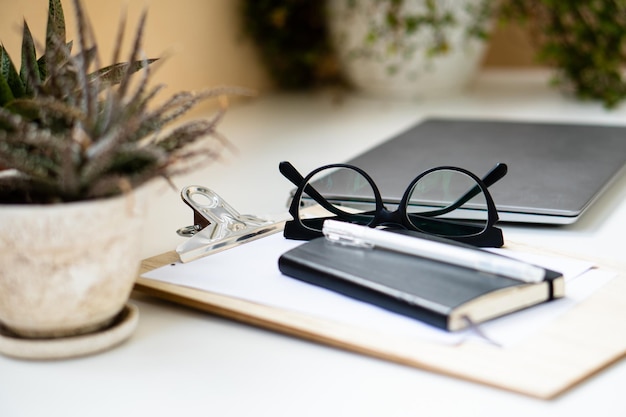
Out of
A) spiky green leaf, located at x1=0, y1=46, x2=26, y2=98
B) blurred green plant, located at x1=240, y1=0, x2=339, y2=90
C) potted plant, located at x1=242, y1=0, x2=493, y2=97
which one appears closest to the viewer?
spiky green leaf, located at x1=0, y1=46, x2=26, y2=98

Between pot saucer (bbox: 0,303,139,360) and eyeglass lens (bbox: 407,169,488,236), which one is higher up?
eyeglass lens (bbox: 407,169,488,236)

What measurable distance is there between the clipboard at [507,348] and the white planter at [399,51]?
37.2 inches

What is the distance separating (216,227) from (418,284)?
218 mm

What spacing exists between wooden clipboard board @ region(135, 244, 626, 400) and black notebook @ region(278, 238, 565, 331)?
0.07 feet

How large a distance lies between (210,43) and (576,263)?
3.21 ft

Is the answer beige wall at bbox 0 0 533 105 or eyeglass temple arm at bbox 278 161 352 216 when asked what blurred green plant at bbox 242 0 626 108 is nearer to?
beige wall at bbox 0 0 533 105

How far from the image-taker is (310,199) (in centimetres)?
81

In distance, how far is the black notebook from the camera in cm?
52

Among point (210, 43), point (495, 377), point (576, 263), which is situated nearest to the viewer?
point (495, 377)

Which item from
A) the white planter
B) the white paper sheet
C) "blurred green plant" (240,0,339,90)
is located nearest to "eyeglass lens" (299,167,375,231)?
the white paper sheet

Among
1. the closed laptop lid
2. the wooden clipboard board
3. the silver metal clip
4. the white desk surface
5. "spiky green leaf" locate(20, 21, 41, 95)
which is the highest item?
"spiky green leaf" locate(20, 21, 41, 95)

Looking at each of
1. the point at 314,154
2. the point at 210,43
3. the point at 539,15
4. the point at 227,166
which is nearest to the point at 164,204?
the point at 227,166

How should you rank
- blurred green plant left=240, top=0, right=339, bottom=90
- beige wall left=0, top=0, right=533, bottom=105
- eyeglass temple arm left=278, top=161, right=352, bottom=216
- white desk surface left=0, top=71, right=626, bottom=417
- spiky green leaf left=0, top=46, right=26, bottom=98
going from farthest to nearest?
blurred green plant left=240, top=0, right=339, bottom=90, beige wall left=0, top=0, right=533, bottom=105, eyeglass temple arm left=278, top=161, right=352, bottom=216, spiky green leaf left=0, top=46, right=26, bottom=98, white desk surface left=0, top=71, right=626, bottom=417

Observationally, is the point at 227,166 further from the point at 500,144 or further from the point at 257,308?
the point at 257,308
